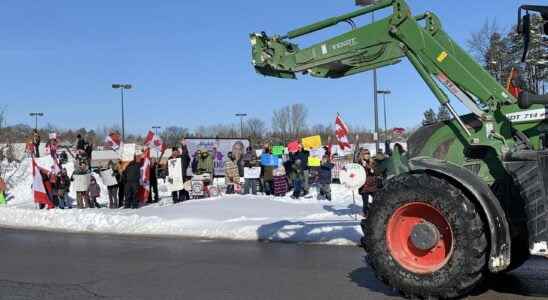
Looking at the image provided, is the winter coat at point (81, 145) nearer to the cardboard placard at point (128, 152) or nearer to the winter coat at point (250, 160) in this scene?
the cardboard placard at point (128, 152)

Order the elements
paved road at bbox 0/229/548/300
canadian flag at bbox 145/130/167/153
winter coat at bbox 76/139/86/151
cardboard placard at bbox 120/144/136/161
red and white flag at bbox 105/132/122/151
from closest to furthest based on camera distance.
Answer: paved road at bbox 0/229/548/300 → cardboard placard at bbox 120/144/136/161 → canadian flag at bbox 145/130/167/153 → winter coat at bbox 76/139/86/151 → red and white flag at bbox 105/132/122/151

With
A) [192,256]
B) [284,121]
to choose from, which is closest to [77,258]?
[192,256]

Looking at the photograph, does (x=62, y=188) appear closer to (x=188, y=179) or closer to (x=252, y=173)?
(x=188, y=179)

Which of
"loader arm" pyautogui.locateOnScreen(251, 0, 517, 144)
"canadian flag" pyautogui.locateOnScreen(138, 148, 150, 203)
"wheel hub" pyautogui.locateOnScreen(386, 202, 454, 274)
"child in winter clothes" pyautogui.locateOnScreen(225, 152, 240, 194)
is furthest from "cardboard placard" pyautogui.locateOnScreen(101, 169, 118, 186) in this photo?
"wheel hub" pyautogui.locateOnScreen(386, 202, 454, 274)

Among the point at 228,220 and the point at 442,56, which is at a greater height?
the point at 442,56

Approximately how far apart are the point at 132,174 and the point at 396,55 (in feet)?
43.4

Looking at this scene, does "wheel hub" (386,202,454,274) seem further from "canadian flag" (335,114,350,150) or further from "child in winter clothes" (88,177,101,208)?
"child in winter clothes" (88,177,101,208)

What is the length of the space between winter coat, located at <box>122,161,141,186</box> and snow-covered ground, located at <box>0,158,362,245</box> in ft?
3.65

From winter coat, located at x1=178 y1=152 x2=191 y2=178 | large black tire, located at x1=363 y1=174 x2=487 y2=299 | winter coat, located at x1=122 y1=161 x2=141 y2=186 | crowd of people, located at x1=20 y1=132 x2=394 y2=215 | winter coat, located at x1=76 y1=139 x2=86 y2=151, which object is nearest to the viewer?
large black tire, located at x1=363 y1=174 x2=487 y2=299

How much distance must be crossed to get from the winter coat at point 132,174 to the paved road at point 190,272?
6590 millimetres

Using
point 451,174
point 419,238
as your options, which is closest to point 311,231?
point 419,238

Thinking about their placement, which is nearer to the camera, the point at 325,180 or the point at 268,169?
the point at 325,180

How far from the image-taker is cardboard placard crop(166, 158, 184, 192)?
19875 mm

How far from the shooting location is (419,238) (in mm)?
6059
